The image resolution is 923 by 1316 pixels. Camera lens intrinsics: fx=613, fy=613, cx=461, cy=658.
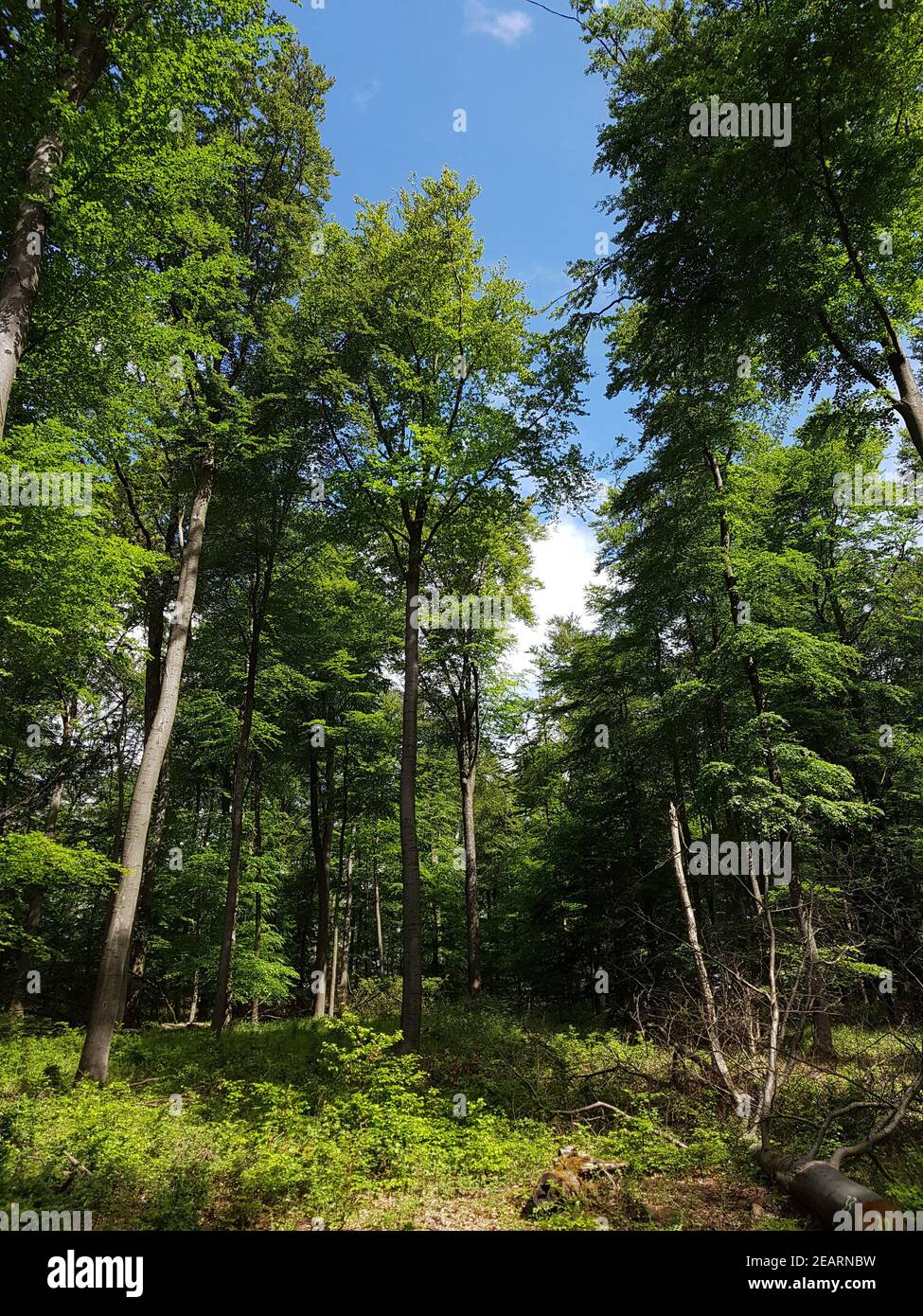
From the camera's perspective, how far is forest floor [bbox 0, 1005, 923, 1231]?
5191 millimetres

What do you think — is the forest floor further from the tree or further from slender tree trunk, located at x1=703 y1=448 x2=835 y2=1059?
the tree

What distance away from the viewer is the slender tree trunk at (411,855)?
995cm

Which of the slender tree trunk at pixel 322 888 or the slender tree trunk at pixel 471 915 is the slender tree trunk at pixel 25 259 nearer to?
the slender tree trunk at pixel 471 915

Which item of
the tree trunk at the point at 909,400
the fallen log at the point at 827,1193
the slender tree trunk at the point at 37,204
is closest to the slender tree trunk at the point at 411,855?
the fallen log at the point at 827,1193

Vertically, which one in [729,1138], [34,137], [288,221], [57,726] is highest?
[288,221]

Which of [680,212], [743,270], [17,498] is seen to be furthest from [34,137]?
[743,270]

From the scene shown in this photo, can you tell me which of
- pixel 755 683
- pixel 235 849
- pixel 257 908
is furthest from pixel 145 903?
pixel 755 683

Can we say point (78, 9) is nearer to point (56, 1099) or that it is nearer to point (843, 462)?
point (56, 1099)

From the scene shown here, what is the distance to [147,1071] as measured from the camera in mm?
9750

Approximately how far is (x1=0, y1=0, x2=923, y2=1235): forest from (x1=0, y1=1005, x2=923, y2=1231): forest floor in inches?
2.8

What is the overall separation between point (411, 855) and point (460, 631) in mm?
8334

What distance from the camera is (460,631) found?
58.0ft

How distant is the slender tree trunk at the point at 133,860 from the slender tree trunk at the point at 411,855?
4.10 m
